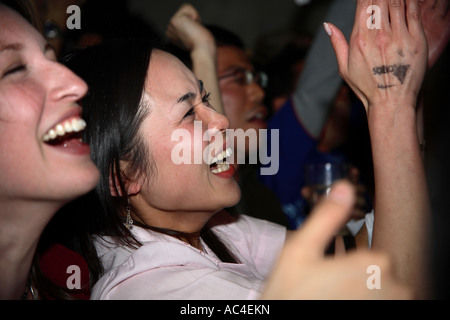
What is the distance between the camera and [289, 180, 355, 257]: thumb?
654 millimetres

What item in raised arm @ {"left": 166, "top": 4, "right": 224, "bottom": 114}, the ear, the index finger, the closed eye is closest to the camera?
the closed eye

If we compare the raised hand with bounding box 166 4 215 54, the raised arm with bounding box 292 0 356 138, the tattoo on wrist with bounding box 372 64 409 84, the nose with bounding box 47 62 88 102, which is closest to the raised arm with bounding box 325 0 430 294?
the tattoo on wrist with bounding box 372 64 409 84

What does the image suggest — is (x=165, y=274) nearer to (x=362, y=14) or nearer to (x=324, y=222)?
(x=324, y=222)

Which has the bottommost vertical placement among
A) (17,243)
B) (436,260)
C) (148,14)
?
(436,260)

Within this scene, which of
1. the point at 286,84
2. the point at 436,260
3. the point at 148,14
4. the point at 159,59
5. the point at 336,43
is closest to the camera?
the point at 336,43

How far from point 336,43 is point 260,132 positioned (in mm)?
1292

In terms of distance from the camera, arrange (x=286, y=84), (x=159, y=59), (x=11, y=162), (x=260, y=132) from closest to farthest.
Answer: (x=11, y=162) < (x=159, y=59) < (x=260, y=132) < (x=286, y=84)

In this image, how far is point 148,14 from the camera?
164 inches

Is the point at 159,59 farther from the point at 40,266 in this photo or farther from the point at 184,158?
the point at 40,266

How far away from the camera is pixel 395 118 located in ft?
3.59

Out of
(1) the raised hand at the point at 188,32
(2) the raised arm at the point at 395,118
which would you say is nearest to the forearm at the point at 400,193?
(2) the raised arm at the point at 395,118

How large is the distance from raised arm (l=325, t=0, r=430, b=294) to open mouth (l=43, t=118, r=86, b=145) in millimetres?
686

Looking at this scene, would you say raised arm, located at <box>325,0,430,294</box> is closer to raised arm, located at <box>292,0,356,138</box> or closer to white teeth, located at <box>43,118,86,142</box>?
white teeth, located at <box>43,118,86,142</box>
